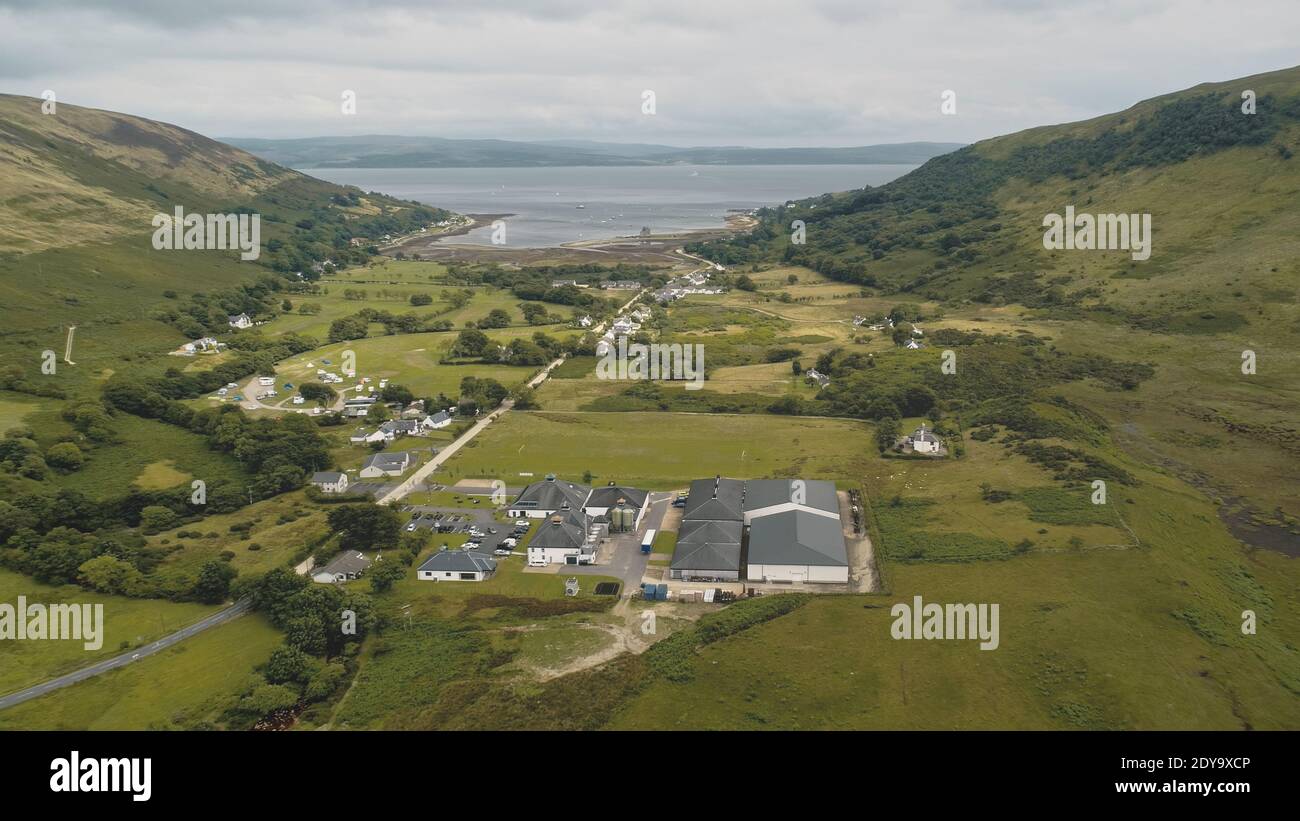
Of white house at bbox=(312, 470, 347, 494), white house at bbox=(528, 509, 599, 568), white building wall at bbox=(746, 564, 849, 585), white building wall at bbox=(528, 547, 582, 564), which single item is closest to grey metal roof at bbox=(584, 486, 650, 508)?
white house at bbox=(528, 509, 599, 568)

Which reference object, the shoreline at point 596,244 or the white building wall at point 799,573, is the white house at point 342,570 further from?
the shoreline at point 596,244

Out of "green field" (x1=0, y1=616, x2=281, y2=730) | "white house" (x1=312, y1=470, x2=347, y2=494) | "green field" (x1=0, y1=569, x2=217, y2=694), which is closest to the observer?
"green field" (x1=0, y1=616, x2=281, y2=730)

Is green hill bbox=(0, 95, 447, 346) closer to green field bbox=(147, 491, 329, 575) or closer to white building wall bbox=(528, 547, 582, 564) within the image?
green field bbox=(147, 491, 329, 575)

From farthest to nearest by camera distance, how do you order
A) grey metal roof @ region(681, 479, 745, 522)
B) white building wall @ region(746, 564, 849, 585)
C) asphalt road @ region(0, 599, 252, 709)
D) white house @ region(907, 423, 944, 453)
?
white house @ region(907, 423, 944, 453) < grey metal roof @ region(681, 479, 745, 522) < white building wall @ region(746, 564, 849, 585) < asphalt road @ region(0, 599, 252, 709)

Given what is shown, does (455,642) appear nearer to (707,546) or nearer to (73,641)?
(707,546)

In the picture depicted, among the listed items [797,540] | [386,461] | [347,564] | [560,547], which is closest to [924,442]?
[797,540]

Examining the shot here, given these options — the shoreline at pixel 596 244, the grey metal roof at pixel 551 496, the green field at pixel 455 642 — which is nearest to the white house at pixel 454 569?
the green field at pixel 455 642
